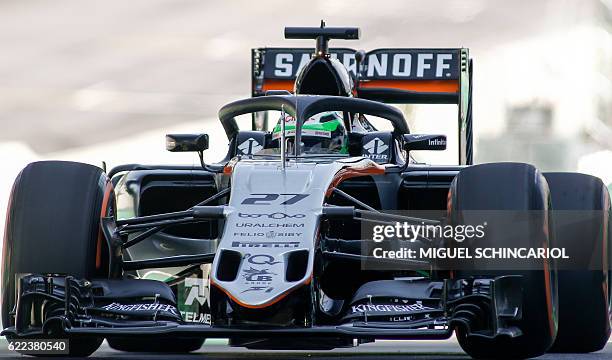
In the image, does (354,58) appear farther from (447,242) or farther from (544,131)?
(544,131)

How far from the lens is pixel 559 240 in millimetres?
9695

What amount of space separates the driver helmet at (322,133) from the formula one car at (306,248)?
11 mm

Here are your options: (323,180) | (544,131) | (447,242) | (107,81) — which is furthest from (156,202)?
(107,81)

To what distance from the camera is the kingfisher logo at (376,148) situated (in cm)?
1032

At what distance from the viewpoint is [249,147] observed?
1069cm

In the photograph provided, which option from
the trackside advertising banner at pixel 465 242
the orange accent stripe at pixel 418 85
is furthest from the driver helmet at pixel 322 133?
the orange accent stripe at pixel 418 85

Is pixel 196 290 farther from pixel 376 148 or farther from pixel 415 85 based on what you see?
pixel 415 85

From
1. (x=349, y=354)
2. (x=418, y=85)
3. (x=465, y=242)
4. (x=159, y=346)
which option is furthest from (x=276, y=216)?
(x=418, y=85)

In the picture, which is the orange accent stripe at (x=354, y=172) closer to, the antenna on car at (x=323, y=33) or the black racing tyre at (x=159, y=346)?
the black racing tyre at (x=159, y=346)

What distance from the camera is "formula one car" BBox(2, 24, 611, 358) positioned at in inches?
299

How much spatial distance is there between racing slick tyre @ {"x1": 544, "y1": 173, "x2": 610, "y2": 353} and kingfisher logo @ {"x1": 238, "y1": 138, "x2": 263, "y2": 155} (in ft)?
7.13

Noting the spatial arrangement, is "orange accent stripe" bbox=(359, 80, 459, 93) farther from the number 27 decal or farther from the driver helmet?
the number 27 decal

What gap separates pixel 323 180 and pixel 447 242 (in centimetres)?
82

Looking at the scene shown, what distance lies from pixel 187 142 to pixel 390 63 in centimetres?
493
